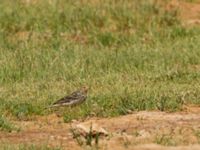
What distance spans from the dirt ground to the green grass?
22cm

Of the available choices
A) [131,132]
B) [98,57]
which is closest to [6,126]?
[131,132]

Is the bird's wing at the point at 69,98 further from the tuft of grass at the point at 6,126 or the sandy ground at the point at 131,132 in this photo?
the tuft of grass at the point at 6,126

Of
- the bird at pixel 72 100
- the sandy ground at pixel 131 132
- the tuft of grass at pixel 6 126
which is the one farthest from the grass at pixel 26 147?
the bird at pixel 72 100

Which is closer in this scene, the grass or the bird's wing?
the grass

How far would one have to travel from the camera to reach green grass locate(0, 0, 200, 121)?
32.1 ft

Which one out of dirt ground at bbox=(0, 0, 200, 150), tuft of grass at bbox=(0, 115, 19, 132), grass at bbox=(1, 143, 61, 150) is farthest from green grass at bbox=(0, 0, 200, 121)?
grass at bbox=(1, 143, 61, 150)

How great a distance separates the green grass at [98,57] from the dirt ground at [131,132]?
0.22 m

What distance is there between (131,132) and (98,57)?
410 cm

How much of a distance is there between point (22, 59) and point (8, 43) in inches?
68.7

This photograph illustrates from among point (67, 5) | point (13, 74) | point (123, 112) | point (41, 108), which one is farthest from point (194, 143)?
point (67, 5)

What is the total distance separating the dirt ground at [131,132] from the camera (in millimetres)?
8117

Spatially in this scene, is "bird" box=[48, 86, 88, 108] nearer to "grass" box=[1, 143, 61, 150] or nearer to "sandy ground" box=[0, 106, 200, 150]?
"sandy ground" box=[0, 106, 200, 150]

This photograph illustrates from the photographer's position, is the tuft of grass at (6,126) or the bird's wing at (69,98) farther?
the bird's wing at (69,98)

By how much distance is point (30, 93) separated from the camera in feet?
34.1
